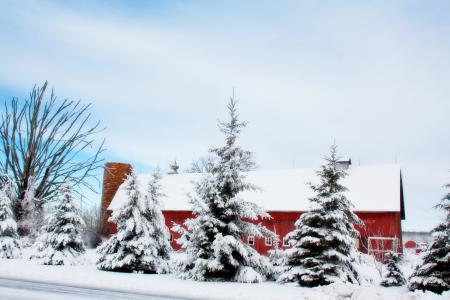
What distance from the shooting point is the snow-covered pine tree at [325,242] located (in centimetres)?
1539

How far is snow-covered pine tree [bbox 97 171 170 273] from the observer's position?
19.0m

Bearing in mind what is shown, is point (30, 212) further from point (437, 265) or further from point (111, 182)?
point (111, 182)

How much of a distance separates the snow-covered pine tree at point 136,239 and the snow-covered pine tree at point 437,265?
10.8m

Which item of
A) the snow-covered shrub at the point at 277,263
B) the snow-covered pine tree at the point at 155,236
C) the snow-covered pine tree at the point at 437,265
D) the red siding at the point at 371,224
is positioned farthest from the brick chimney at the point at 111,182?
the snow-covered pine tree at the point at 437,265

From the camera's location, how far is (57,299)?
1055 cm

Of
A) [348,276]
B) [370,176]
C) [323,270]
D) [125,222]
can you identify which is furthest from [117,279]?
[370,176]

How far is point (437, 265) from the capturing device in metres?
14.9

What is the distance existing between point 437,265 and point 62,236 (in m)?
17.3

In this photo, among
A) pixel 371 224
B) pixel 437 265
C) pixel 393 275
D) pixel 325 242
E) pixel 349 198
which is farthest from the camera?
pixel 349 198

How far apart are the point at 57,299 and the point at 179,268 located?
7202 mm

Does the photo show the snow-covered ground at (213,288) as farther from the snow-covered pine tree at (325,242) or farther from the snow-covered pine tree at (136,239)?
the snow-covered pine tree at (136,239)

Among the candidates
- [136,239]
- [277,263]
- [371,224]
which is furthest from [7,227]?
[371,224]

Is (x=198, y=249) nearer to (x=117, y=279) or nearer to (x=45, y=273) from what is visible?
(x=117, y=279)

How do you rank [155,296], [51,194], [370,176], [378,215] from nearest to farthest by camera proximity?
[155,296], [51,194], [378,215], [370,176]
